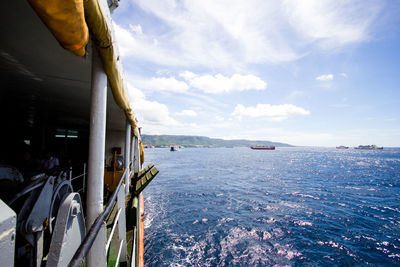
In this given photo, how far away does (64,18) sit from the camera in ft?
3.06

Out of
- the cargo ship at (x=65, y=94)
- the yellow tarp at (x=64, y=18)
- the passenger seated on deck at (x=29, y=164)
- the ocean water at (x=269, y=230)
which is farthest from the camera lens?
the ocean water at (x=269, y=230)

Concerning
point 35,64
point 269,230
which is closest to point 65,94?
point 35,64

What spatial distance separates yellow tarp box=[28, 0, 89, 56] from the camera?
0.88 meters

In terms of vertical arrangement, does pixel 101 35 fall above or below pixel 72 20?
above

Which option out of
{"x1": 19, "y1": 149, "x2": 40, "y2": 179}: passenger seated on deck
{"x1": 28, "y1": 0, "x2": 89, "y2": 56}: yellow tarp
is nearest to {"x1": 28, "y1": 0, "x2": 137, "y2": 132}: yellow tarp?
{"x1": 28, "y1": 0, "x2": 89, "y2": 56}: yellow tarp

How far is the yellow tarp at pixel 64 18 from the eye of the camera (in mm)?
878

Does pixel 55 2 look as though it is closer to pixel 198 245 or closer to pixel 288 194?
pixel 198 245

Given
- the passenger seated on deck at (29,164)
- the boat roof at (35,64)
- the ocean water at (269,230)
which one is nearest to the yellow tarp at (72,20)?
the boat roof at (35,64)

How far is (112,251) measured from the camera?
3.40 meters

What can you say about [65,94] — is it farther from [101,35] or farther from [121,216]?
[101,35]

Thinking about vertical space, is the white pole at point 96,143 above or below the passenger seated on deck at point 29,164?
above

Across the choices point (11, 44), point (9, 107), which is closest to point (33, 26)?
point (11, 44)

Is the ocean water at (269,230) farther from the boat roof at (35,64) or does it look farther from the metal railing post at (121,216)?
the boat roof at (35,64)

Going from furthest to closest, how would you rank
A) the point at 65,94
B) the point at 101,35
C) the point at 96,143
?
the point at 65,94 < the point at 96,143 < the point at 101,35
